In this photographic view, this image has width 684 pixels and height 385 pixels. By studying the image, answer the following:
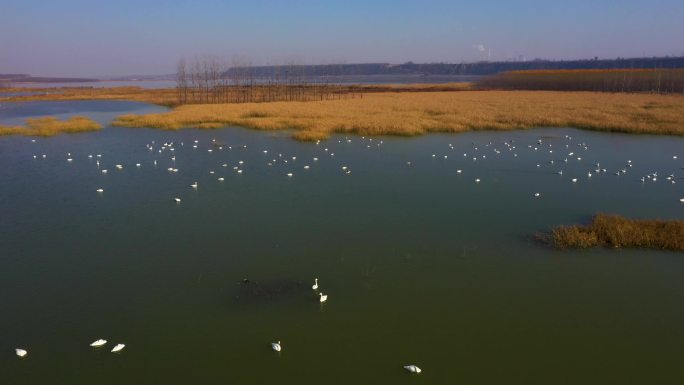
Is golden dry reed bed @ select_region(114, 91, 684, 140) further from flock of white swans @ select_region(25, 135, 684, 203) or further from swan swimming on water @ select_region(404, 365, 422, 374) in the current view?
swan swimming on water @ select_region(404, 365, 422, 374)

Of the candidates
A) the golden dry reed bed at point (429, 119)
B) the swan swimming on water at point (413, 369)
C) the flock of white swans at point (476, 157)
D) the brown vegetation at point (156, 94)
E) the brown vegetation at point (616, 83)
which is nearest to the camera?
the swan swimming on water at point (413, 369)

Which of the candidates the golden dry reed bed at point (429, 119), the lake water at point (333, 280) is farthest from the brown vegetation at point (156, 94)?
the lake water at point (333, 280)

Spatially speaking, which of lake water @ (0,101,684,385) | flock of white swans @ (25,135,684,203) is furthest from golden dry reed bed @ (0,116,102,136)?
lake water @ (0,101,684,385)

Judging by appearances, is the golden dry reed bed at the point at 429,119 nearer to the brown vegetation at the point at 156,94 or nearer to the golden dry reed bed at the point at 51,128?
the golden dry reed bed at the point at 51,128

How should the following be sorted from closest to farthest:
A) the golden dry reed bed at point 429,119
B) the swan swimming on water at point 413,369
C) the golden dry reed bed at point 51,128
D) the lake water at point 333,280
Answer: the swan swimming on water at point 413,369
the lake water at point 333,280
the golden dry reed bed at point 429,119
the golden dry reed bed at point 51,128

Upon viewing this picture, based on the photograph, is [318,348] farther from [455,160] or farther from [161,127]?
[161,127]

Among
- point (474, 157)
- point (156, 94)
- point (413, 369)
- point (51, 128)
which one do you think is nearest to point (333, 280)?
point (413, 369)
